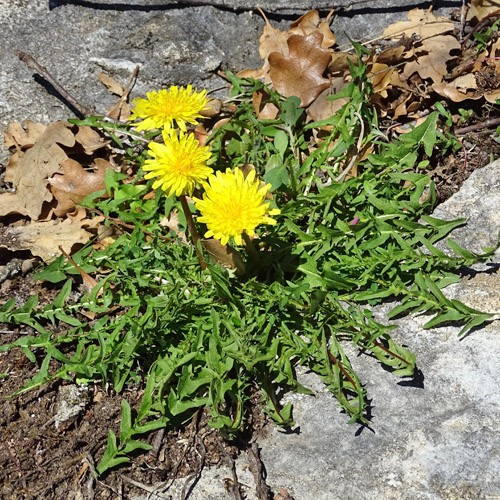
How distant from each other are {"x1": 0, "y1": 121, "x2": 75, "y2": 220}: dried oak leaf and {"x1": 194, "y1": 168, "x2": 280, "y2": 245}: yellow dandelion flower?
4.07ft

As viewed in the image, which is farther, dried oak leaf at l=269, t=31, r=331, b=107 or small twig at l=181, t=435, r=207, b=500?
dried oak leaf at l=269, t=31, r=331, b=107

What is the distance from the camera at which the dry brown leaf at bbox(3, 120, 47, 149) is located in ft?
10.2

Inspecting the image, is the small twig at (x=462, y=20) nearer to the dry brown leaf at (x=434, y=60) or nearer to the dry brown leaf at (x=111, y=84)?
the dry brown leaf at (x=434, y=60)

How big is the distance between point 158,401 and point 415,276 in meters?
1.14

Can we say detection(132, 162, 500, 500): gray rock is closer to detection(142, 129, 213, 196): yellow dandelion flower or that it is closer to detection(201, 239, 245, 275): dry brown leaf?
detection(201, 239, 245, 275): dry brown leaf

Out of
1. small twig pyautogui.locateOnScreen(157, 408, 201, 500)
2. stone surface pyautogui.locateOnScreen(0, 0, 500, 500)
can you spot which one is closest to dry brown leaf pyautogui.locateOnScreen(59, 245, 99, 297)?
small twig pyautogui.locateOnScreen(157, 408, 201, 500)

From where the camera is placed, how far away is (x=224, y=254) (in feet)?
7.81

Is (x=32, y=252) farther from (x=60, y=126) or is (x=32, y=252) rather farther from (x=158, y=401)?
(x=158, y=401)

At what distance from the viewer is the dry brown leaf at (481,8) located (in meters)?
3.15

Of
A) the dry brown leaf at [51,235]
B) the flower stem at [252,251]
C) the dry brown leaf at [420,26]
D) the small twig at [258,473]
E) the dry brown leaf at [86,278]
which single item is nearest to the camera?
the small twig at [258,473]

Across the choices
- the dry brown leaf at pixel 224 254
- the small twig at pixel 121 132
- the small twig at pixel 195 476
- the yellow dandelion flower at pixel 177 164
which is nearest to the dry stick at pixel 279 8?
the small twig at pixel 121 132

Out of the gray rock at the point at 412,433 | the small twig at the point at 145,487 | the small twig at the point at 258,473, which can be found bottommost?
the small twig at the point at 145,487

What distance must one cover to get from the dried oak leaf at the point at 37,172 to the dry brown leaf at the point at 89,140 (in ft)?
0.25

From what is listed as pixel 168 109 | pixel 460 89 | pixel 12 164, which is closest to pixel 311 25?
pixel 460 89
